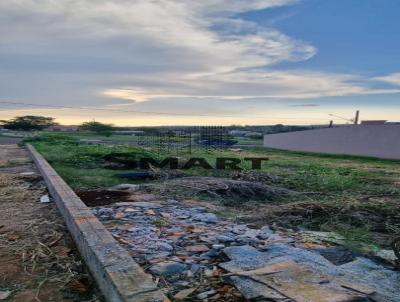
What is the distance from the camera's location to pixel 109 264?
9.41 ft

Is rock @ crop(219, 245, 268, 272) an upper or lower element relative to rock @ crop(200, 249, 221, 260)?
upper

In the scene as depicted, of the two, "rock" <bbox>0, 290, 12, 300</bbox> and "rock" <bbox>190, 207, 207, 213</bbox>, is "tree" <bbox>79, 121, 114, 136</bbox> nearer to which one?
"rock" <bbox>190, 207, 207, 213</bbox>

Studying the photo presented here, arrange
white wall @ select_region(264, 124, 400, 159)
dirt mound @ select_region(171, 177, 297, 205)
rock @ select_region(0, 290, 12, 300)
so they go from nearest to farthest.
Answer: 1. rock @ select_region(0, 290, 12, 300)
2. dirt mound @ select_region(171, 177, 297, 205)
3. white wall @ select_region(264, 124, 400, 159)

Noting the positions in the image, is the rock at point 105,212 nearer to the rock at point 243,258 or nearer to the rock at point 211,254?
the rock at point 211,254

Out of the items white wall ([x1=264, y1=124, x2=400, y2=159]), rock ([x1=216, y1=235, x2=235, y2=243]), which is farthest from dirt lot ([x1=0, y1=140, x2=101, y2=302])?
→ white wall ([x1=264, y1=124, x2=400, y2=159])

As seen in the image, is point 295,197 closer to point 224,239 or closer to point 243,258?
point 224,239

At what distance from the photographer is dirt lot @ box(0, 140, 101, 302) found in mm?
2975

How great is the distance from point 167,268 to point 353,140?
769 inches

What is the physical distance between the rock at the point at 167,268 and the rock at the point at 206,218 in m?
1.61

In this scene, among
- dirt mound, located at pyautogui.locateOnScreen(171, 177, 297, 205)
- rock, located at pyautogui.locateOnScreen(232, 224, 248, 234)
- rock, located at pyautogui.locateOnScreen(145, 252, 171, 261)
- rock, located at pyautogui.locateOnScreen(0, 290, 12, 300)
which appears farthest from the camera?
dirt mound, located at pyautogui.locateOnScreen(171, 177, 297, 205)

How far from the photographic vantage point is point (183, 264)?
10.7 feet

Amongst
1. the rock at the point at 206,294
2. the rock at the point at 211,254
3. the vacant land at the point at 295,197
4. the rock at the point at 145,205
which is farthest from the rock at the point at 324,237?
the rock at the point at 145,205

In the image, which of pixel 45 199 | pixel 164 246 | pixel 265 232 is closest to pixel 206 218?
pixel 265 232

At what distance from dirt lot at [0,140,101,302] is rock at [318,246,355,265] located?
2.13m
